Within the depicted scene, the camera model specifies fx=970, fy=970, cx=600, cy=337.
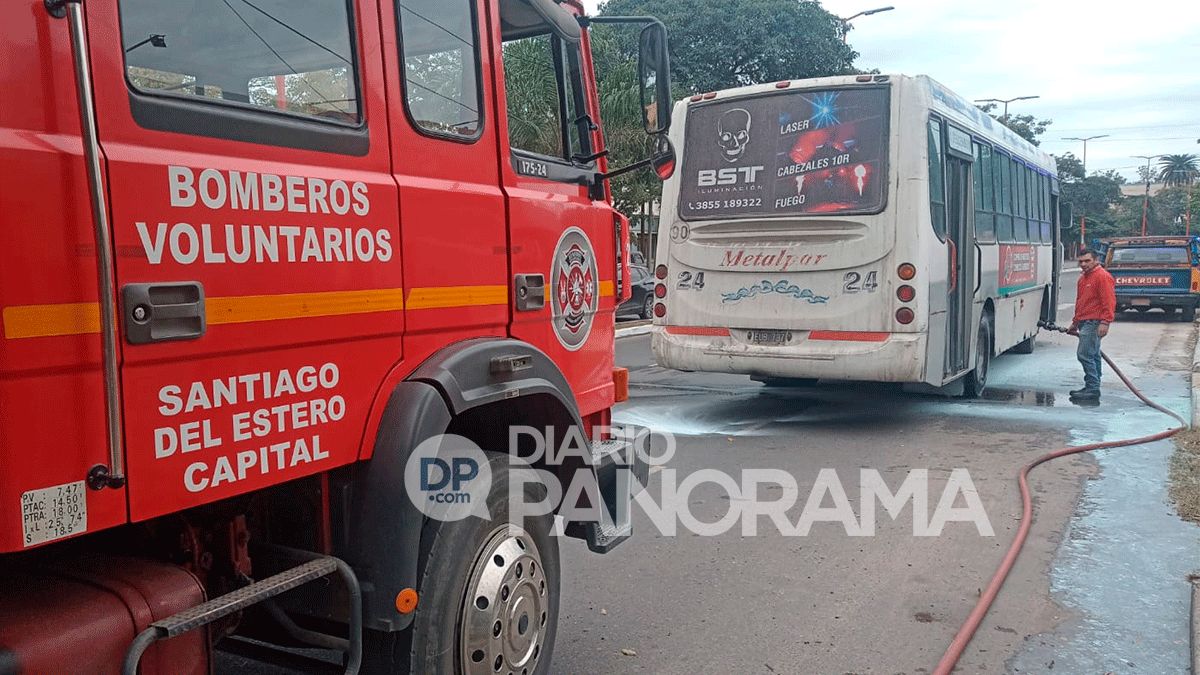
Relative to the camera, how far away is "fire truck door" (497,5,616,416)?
3.47m

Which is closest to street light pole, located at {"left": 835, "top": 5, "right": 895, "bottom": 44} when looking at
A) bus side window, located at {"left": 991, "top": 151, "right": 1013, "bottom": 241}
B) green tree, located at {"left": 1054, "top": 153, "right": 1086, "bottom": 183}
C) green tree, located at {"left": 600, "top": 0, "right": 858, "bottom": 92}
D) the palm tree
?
green tree, located at {"left": 600, "top": 0, "right": 858, "bottom": 92}

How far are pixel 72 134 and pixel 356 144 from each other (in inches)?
34.0

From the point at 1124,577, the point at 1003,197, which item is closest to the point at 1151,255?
the point at 1003,197

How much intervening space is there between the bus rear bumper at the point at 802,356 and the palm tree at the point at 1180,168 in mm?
88746

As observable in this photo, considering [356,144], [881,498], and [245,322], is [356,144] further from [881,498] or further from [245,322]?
[881,498]

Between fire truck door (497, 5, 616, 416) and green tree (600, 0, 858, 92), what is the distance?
74.9 ft

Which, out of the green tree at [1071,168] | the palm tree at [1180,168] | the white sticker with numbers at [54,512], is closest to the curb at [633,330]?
the white sticker with numbers at [54,512]

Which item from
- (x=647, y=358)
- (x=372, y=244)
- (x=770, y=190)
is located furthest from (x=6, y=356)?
(x=647, y=358)

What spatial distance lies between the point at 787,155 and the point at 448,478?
6.50 m

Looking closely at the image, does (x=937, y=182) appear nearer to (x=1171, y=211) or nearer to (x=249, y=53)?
(x=249, y=53)

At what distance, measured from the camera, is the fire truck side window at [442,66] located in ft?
9.72

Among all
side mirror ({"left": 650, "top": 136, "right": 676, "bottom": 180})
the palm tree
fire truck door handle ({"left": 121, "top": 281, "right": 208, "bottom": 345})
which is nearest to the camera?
fire truck door handle ({"left": 121, "top": 281, "right": 208, "bottom": 345})

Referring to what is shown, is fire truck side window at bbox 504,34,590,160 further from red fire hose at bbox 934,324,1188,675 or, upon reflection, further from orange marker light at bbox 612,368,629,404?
red fire hose at bbox 934,324,1188,675

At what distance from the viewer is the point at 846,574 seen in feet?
16.5
